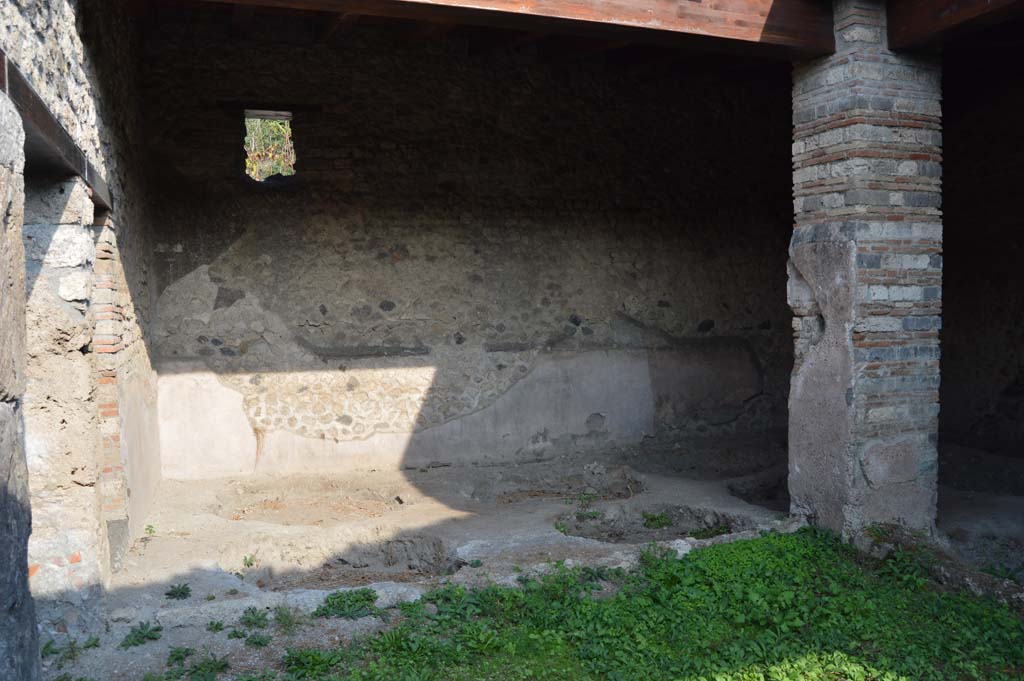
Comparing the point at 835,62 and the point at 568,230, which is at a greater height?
the point at 835,62

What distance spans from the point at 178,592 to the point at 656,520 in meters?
3.24

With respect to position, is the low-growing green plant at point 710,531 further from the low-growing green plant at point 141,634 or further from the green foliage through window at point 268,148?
the green foliage through window at point 268,148

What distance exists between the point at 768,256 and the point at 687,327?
1.25m

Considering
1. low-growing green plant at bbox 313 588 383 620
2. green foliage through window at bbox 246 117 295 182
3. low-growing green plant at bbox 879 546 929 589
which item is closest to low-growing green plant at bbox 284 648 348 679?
low-growing green plant at bbox 313 588 383 620

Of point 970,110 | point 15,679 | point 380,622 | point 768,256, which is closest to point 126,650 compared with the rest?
point 380,622

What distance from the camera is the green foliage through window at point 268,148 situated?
70.8ft

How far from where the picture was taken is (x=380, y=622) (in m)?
4.04

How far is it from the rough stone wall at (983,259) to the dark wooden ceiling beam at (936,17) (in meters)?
2.62

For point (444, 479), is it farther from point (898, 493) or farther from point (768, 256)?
point (768, 256)

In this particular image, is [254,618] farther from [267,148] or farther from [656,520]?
[267,148]

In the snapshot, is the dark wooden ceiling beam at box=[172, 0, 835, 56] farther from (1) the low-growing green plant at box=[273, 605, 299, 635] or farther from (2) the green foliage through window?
(2) the green foliage through window

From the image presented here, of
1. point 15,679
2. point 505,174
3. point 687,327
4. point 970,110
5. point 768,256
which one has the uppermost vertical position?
point 970,110

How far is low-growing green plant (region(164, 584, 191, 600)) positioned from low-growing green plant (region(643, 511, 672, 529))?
310cm

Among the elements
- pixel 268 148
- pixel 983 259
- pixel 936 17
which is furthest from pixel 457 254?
pixel 268 148
